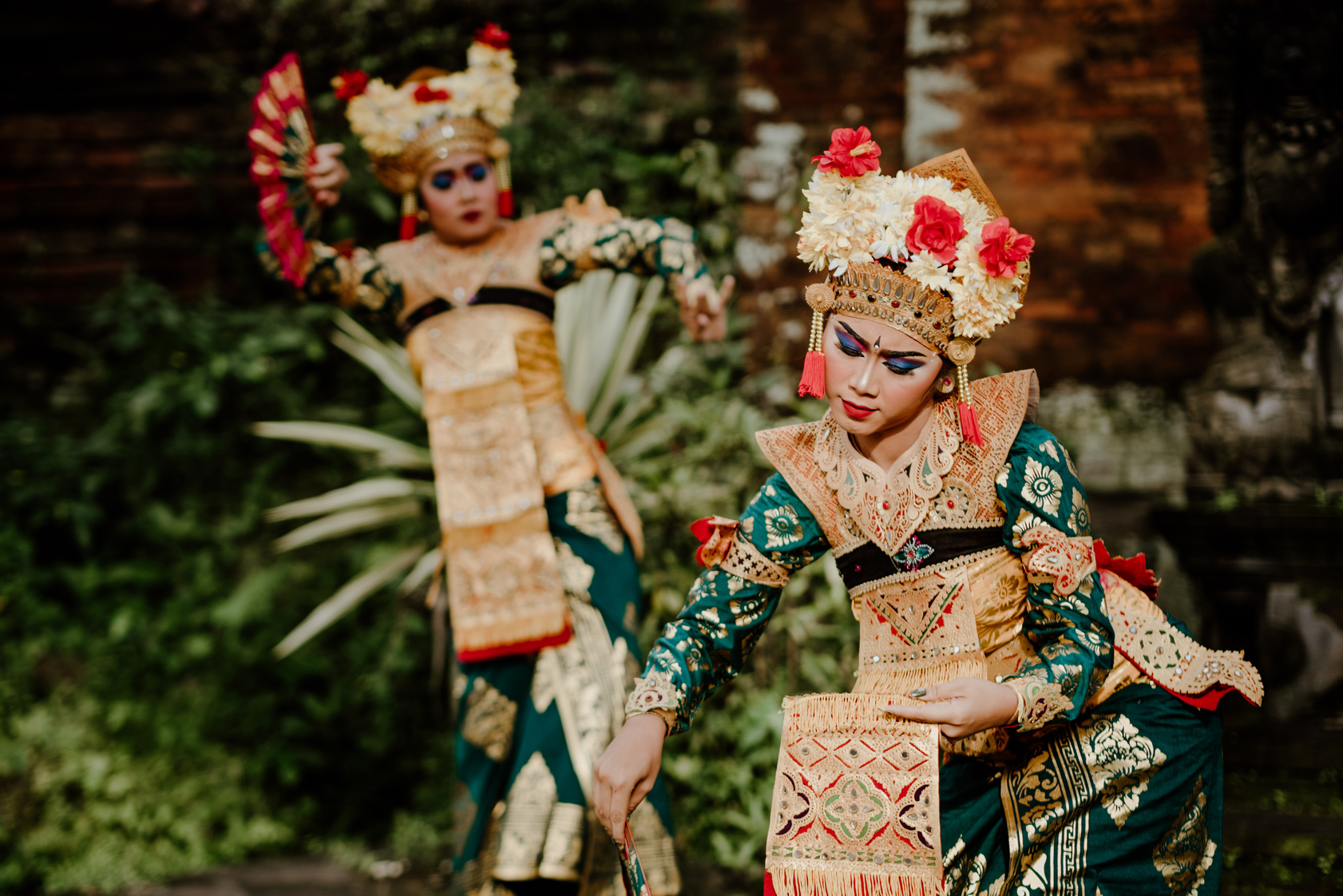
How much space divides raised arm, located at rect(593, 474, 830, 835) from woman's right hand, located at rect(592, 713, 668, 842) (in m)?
0.05

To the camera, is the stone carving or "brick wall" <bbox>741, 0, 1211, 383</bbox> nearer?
the stone carving

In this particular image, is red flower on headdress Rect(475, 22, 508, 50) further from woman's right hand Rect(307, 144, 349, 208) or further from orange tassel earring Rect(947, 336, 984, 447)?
orange tassel earring Rect(947, 336, 984, 447)

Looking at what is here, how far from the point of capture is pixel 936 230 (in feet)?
5.65

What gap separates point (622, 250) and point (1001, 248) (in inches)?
53.2

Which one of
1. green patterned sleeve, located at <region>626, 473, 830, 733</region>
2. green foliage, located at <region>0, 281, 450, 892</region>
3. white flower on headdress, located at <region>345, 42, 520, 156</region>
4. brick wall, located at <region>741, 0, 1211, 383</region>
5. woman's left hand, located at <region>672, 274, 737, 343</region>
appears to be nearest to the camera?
green patterned sleeve, located at <region>626, 473, 830, 733</region>

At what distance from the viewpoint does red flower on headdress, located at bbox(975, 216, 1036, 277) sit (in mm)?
1734

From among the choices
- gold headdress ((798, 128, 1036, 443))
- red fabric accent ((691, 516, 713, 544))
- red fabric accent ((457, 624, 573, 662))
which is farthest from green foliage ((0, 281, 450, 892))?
gold headdress ((798, 128, 1036, 443))

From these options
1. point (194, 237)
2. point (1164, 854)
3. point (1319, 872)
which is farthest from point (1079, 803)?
point (194, 237)

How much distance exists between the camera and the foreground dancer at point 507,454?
8.95 feet

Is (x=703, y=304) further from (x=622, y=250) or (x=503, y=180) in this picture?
(x=503, y=180)

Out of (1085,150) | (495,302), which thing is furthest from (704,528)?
(1085,150)

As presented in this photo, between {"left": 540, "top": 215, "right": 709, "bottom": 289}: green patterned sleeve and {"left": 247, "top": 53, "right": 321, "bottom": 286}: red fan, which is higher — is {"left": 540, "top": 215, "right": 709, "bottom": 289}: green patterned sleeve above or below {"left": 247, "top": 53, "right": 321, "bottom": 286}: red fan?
below

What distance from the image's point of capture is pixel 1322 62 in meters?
3.20

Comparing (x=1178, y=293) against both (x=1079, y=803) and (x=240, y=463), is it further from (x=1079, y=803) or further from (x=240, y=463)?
(x=240, y=463)
